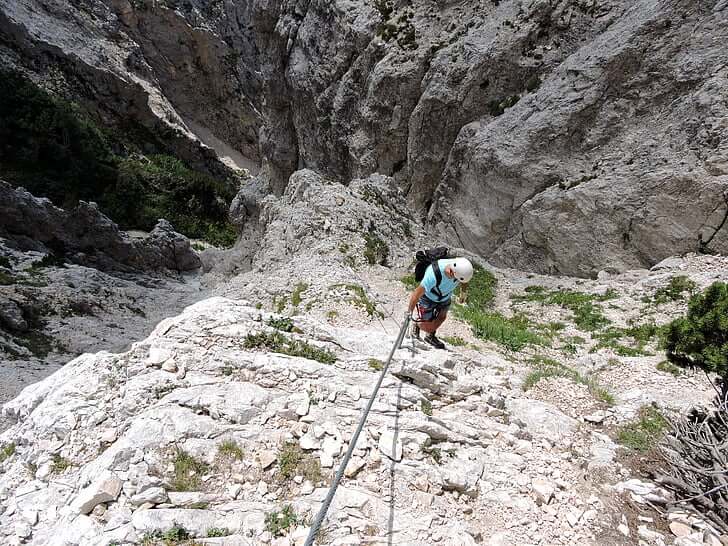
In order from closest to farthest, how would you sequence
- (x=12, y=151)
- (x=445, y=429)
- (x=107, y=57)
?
1. (x=445, y=429)
2. (x=12, y=151)
3. (x=107, y=57)

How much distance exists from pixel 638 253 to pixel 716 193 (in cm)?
370

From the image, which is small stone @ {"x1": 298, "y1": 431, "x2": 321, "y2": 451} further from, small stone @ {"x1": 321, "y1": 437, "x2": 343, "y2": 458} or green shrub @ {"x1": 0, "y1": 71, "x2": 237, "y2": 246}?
green shrub @ {"x1": 0, "y1": 71, "x2": 237, "y2": 246}

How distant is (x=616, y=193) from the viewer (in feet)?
62.1

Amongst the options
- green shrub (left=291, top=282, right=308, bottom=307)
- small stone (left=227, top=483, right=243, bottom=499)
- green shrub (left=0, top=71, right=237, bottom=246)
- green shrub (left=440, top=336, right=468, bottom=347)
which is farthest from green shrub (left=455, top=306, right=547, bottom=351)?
green shrub (left=0, top=71, right=237, bottom=246)

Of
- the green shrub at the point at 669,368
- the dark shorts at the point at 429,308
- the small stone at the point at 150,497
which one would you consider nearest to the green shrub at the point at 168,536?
the small stone at the point at 150,497

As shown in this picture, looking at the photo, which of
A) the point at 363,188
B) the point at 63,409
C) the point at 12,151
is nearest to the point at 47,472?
the point at 63,409

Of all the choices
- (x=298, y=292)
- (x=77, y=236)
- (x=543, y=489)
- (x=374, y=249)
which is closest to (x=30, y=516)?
(x=543, y=489)

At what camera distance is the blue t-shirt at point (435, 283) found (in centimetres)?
793

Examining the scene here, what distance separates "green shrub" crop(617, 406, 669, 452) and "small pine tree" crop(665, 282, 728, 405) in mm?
1013

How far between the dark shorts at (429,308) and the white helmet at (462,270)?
41.3 inches

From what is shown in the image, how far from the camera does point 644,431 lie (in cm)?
655

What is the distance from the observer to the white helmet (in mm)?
7473

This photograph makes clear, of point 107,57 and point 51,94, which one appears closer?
point 51,94

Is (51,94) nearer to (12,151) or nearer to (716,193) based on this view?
(12,151)
